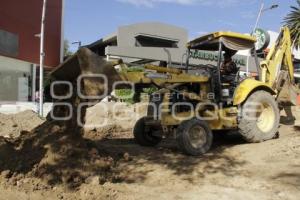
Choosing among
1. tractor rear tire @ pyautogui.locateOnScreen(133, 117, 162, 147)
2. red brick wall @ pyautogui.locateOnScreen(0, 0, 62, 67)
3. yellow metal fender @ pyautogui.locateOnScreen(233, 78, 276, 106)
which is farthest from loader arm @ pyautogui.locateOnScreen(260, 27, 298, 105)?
red brick wall @ pyautogui.locateOnScreen(0, 0, 62, 67)

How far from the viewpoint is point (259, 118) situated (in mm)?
11414

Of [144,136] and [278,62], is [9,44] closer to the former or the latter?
[144,136]

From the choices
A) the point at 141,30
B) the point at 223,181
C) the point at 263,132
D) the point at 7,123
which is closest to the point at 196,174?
the point at 223,181

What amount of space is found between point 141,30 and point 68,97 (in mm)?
31102

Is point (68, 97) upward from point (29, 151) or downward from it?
upward

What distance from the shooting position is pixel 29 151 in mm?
8273

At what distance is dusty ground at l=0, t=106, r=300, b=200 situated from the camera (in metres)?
7.12

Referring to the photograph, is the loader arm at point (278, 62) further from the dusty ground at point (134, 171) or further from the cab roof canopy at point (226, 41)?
the dusty ground at point (134, 171)

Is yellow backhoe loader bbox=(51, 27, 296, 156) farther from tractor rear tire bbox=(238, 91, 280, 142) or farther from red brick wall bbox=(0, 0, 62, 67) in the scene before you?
red brick wall bbox=(0, 0, 62, 67)

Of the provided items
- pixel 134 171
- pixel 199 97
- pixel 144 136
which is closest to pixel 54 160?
pixel 134 171

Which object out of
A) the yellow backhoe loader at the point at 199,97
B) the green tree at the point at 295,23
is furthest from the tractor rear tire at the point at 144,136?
the green tree at the point at 295,23

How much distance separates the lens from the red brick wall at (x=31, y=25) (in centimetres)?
2159

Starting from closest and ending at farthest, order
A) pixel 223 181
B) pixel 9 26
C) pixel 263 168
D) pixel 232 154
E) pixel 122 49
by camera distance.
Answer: pixel 223 181, pixel 263 168, pixel 232 154, pixel 9 26, pixel 122 49

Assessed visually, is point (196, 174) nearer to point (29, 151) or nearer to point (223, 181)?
point (223, 181)
